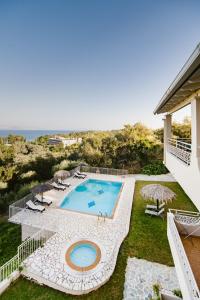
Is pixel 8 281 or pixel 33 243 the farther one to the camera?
pixel 33 243

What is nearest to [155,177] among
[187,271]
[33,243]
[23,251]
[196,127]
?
[33,243]

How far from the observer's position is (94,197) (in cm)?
1689

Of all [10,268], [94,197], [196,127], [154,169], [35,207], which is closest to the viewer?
[196,127]

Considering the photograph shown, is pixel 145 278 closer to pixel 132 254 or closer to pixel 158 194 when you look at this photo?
pixel 132 254

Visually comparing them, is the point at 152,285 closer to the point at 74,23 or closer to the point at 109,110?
the point at 74,23

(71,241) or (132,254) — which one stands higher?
(71,241)

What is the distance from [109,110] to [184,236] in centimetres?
3997

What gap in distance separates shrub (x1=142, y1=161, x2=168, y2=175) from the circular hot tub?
15275 millimetres

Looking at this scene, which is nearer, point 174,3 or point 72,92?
point 174,3

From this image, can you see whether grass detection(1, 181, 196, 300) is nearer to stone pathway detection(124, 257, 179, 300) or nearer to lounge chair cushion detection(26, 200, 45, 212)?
stone pathway detection(124, 257, 179, 300)

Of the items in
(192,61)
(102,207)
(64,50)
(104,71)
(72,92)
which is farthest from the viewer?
(72,92)

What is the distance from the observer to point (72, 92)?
32062 millimetres

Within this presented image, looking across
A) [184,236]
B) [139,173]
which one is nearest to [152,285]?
[184,236]

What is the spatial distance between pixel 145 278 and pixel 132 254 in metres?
1.36
